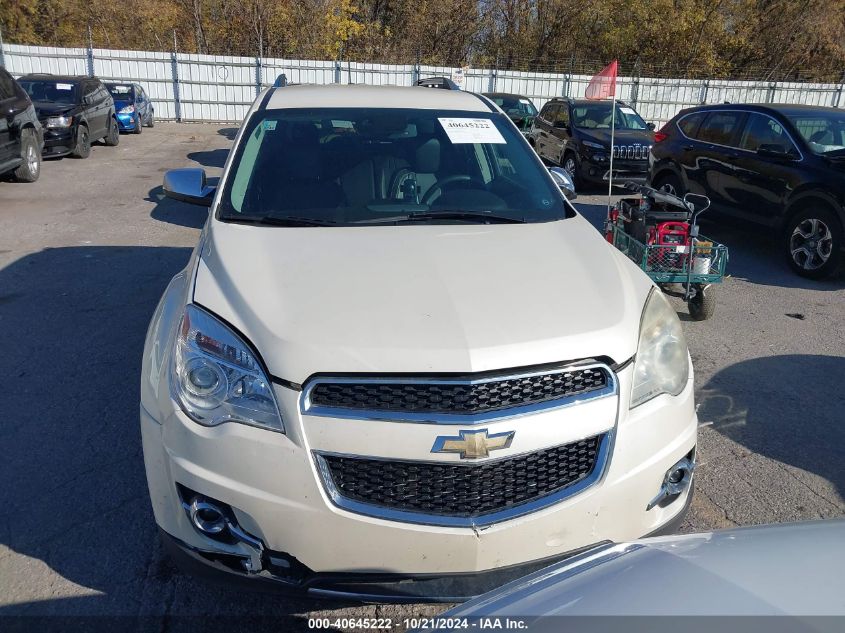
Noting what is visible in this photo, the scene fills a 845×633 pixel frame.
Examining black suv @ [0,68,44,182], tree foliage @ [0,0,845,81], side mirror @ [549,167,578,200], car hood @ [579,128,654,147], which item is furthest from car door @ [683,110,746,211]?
tree foliage @ [0,0,845,81]

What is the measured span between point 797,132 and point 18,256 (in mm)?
8781

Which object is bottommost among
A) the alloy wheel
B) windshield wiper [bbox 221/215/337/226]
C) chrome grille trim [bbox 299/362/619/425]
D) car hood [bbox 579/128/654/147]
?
the alloy wheel

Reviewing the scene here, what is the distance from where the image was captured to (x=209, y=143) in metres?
19.2

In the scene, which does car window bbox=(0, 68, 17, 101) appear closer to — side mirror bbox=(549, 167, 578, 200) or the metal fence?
side mirror bbox=(549, 167, 578, 200)

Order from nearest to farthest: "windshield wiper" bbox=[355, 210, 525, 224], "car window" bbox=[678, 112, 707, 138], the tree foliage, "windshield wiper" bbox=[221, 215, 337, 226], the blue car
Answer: "windshield wiper" bbox=[221, 215, 337, 226]
"windshield wiper" bbox=[355, 210, 525, 224]
"car window" bbox=[678, 112, 707, 138]
the blue car
the tree foliage

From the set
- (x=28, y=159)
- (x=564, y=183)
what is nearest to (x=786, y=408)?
(x=564, y=183)

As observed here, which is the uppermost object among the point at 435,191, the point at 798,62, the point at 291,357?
the point at 798,62

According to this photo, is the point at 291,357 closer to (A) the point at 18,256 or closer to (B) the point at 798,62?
(A) the point at 18,256

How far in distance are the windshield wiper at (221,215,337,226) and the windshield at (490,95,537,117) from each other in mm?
16066

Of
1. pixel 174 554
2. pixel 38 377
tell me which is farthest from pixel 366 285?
pixel 38 377

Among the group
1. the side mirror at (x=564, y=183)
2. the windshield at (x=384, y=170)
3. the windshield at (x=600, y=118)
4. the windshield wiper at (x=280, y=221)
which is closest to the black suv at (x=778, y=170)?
the windshield at (x=600, y=118)

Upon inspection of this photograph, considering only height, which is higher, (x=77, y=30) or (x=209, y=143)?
(x=77, y=30)

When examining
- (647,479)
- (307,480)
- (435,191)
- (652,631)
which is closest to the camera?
(652,631)

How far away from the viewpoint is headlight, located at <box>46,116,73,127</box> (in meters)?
13.9
